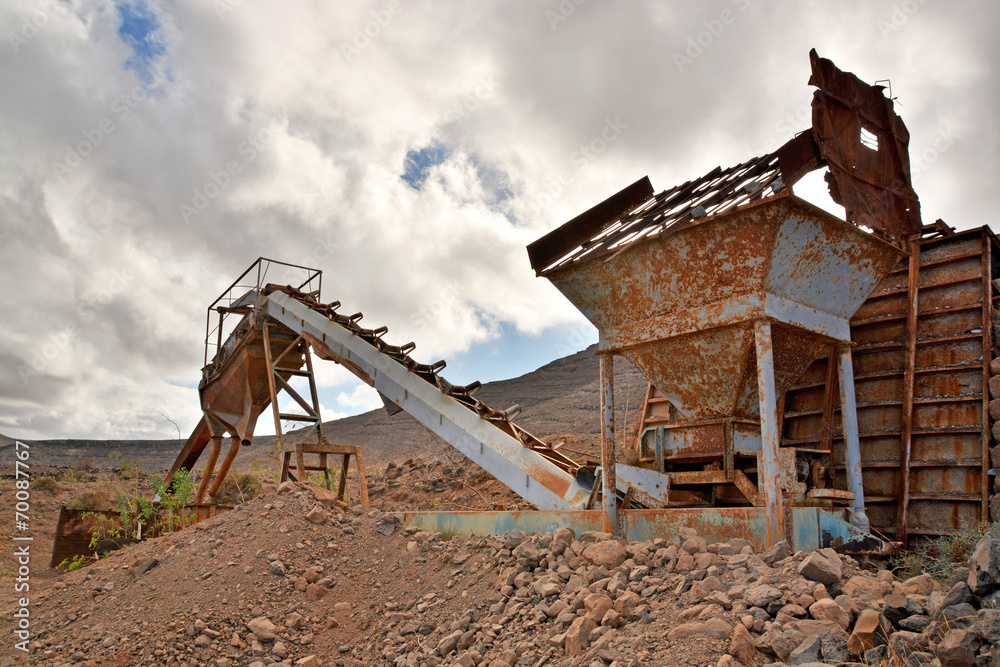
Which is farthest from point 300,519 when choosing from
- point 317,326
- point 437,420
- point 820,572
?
point 820,572

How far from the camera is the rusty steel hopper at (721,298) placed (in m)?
4.94

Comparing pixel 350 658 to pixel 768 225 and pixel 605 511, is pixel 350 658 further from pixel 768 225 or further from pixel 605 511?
pixel 768 225

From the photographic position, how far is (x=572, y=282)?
6148 mm

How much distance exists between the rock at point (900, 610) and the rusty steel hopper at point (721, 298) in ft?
4.56

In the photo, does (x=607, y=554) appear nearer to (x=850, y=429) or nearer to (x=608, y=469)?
(x=608, y=469)

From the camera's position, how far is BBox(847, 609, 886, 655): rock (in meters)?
2.99

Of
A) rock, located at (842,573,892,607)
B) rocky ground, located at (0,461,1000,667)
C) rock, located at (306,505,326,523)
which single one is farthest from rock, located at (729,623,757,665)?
rock, located at (306,505,326,523)

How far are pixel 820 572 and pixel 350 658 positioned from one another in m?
3.65

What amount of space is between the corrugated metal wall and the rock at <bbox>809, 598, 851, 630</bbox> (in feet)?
9.74

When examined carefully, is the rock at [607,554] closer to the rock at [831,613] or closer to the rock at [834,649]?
the rock at [831,613]

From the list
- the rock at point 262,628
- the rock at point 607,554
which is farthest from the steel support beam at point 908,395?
the rock at point 262,628

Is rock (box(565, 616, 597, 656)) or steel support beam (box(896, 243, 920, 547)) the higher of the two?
steel support beam (box(896, 243, 920, 547))

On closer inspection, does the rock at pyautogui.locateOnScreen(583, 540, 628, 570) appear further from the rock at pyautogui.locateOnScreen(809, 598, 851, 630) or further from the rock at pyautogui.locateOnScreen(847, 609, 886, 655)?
the rock at pyautogui.locateOnScreen(847, 609, 886, 655)

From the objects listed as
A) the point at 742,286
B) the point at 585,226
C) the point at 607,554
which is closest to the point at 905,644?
the point at 607,554
